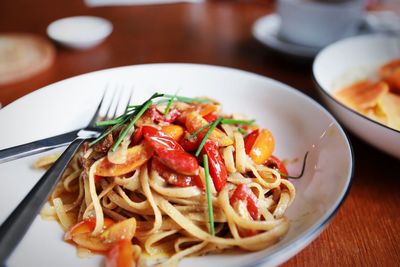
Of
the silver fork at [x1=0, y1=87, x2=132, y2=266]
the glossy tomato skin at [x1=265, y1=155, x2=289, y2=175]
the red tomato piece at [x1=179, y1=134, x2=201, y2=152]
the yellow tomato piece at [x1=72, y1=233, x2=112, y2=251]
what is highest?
the silver fork at [x1=0, y1=87, x2=132, y2=266]

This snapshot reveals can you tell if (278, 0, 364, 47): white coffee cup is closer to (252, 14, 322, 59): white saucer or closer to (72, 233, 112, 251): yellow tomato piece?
(252, 14, 322, 59): white saucer

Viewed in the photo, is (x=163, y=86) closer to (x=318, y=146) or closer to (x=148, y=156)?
(x=148, y=156)

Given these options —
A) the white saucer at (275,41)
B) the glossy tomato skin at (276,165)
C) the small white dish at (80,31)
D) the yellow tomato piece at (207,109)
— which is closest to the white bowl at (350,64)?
the white saucer at (275,41)

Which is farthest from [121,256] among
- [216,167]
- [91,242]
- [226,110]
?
[226,110]

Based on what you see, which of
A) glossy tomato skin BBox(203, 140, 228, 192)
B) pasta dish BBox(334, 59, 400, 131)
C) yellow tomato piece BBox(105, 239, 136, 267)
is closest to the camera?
yellow tomato piece BBox(105, 239, 136, 267)

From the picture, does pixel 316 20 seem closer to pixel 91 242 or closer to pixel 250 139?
pixel 250 139

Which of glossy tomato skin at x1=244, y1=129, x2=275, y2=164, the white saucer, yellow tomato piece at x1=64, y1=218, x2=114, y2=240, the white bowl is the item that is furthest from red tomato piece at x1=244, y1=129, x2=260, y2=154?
the white saucer

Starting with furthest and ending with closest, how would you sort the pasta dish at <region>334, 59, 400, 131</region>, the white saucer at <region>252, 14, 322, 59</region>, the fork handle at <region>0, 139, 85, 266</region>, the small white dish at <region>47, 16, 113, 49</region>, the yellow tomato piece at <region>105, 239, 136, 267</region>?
1. the small white dish at <region>47, 16, 113, 49</region>
2. the white saucer at <region>252, 14, 322, 59</region>
3. the pasta dish at <region>334, 59, 400, 131</region>
4. the yellow tomato piece at <region>105, 239, 136, 267</region>
5. the fork handle at <region>0, 139, 85, 266</region>
